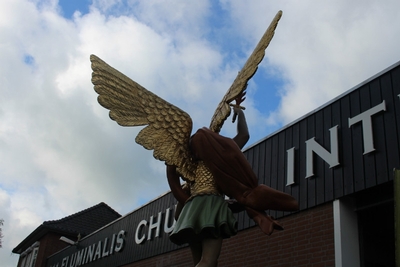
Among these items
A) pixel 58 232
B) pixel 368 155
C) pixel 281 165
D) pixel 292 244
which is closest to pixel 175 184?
pixel 368 155

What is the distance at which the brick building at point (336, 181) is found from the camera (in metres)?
7.26

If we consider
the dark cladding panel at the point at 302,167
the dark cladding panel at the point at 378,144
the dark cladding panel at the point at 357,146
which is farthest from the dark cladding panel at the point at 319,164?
the dark cladding panel at the point at 378,144

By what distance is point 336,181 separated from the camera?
25.6ft

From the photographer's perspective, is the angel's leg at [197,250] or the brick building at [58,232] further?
the brick building at [58,232]

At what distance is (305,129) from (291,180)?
997 millimetres

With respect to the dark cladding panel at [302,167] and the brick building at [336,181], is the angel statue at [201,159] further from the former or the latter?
the dark cladding panel at [302,167]

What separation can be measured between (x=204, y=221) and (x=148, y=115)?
1372 mm

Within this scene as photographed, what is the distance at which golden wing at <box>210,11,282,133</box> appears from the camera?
17.9 feet

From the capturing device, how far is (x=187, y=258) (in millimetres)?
11508

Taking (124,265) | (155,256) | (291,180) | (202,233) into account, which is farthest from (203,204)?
(124,265)

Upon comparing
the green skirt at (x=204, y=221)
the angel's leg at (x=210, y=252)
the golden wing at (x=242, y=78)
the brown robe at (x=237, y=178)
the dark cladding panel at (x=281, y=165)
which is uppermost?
the dark cladding panel at (x=281, y=165)

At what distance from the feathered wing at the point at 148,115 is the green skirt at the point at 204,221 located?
0.42 m

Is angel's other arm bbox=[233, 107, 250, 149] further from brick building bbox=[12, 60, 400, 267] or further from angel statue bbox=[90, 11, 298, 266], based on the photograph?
brick building bbox=[12, 60, 400, 267]

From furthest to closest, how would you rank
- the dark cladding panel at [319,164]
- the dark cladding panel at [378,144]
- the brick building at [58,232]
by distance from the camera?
the brick building at [58,232] < the dark cladding panel at [319,164] < the dark cladding panel at [378,144]
